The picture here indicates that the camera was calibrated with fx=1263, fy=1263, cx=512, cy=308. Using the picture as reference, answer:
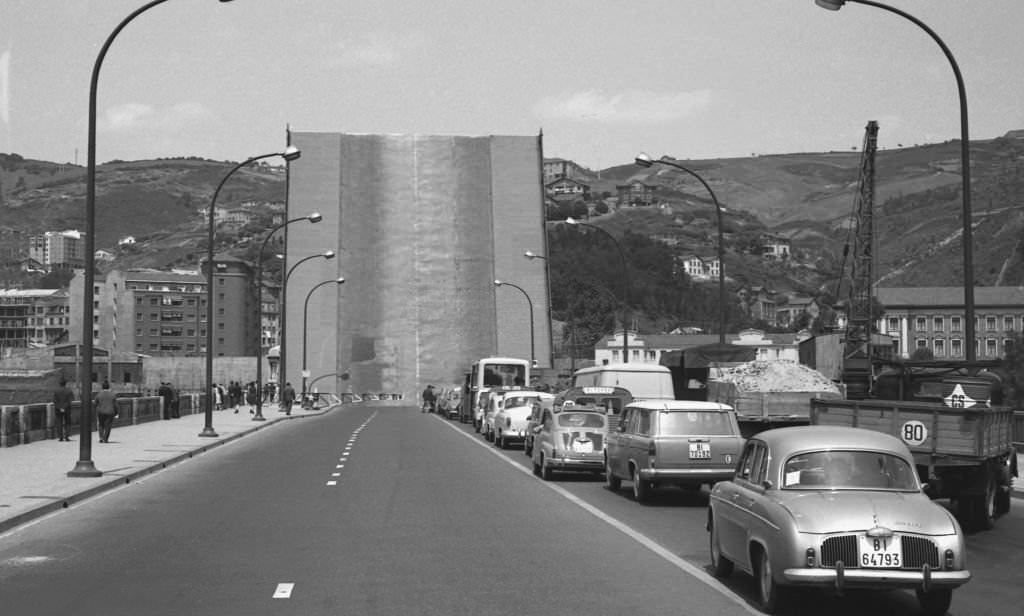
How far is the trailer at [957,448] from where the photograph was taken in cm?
1548

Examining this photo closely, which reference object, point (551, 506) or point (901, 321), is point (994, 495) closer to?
point (551, 506)

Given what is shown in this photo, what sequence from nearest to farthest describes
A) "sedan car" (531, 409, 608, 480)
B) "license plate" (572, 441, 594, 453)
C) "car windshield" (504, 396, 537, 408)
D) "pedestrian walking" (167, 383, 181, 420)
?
"sedan car" (531, 409, 608, 480), "license plate" (572, 441, 594, 453), "car windshield" (504, 396, 537, 408), "pedestrian walking" (167, 383, 181, 420)

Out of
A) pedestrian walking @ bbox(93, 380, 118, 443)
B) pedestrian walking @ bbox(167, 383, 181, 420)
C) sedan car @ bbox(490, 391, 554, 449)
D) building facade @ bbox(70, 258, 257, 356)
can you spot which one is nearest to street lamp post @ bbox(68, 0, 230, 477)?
pedestrian walking @ bbox(93, 380, 118, 443)

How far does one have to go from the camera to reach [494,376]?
56.9 metres

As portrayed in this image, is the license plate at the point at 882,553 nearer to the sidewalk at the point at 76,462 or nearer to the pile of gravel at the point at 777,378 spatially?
the sidewalk at the point at 76,462

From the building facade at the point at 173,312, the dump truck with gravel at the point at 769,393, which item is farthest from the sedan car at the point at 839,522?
the building facade at the point at 173,312

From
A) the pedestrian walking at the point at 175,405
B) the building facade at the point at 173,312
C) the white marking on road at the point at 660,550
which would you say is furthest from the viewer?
the building facade at the point at 173,312

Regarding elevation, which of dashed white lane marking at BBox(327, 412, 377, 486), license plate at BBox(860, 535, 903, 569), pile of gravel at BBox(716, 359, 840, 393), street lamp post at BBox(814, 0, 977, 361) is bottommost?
dashed white lane marking at BBox(327, 412, 377, 486)

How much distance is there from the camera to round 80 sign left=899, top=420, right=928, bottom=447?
15.9 meters

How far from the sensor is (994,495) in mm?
16438

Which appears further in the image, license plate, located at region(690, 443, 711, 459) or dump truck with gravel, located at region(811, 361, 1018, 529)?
license plate, located at region(690, 443, 711, 459)

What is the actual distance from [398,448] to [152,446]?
21.0 ft

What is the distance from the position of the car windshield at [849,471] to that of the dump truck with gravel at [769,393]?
1099 cm

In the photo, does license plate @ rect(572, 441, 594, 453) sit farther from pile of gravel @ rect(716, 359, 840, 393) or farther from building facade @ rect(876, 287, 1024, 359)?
building facade @ rect(876, 287, 1024, 359)
